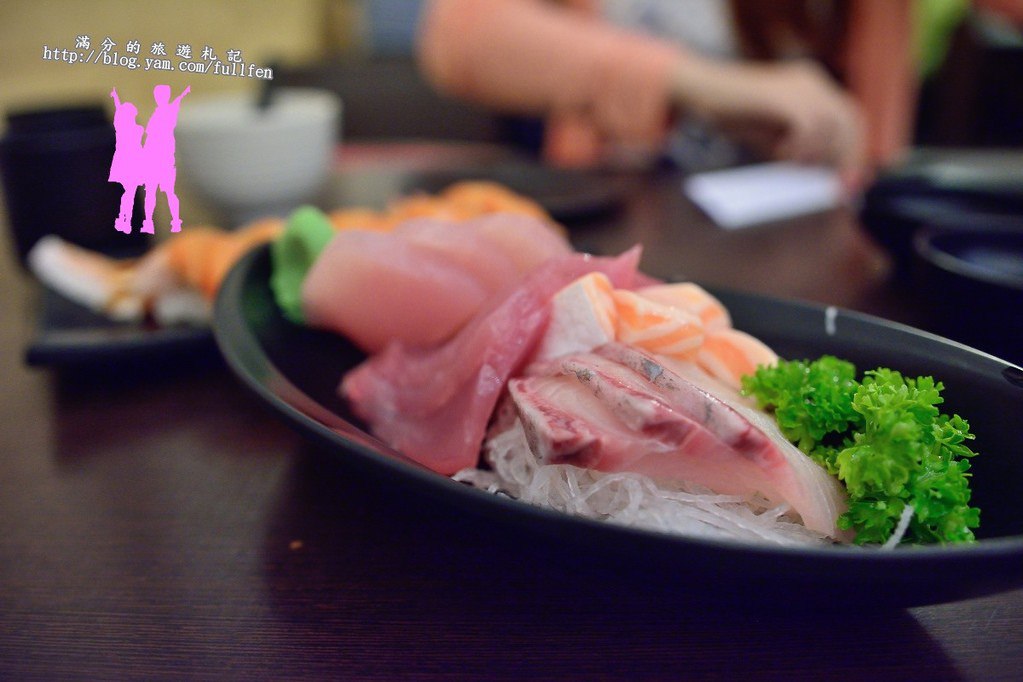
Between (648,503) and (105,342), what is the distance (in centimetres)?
63

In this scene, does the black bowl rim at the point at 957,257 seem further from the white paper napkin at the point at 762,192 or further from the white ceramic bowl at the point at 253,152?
the white ceramic bowl at the point at 253,152

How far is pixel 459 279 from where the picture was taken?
0.69m

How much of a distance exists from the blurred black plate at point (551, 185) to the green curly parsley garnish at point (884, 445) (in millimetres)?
868

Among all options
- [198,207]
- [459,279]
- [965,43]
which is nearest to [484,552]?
[459,279]

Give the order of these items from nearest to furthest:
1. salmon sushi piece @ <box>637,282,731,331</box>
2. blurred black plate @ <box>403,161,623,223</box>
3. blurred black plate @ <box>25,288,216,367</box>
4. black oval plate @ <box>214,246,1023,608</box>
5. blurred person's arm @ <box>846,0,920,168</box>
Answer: black oval plate @ <box>214,246,1023,608</box> → salmon sushi piece @ <box>637,282,731,331</box> → blurred black plate @ <box>25,288,216,367</box> → blurred black plate @ <box>403,161,623,223</box> → blurred person's arm @ <box>846,0,920,168</box>

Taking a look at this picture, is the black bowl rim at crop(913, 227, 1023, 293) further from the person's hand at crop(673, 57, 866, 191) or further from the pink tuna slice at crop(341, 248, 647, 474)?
the person's hand at crop(673, 57, 866, 191)

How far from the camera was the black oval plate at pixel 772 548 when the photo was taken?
1.21 feet

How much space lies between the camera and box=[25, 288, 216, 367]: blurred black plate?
0.81 meters

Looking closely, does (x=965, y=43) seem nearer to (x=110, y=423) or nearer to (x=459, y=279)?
(x=459, y=279)

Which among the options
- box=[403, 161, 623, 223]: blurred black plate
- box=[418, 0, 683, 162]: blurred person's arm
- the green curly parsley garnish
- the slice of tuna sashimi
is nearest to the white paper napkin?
box=[403, 161, 623, 223]: blurred black plate

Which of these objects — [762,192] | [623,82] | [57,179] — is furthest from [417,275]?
[623,82]

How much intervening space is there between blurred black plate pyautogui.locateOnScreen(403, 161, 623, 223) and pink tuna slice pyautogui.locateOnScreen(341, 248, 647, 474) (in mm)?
707

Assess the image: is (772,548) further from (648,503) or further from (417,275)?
(417,275)

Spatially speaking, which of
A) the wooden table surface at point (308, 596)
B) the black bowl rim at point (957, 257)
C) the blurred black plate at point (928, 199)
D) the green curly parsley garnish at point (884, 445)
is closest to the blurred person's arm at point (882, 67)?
the blurred black plate at point (928, 199)
